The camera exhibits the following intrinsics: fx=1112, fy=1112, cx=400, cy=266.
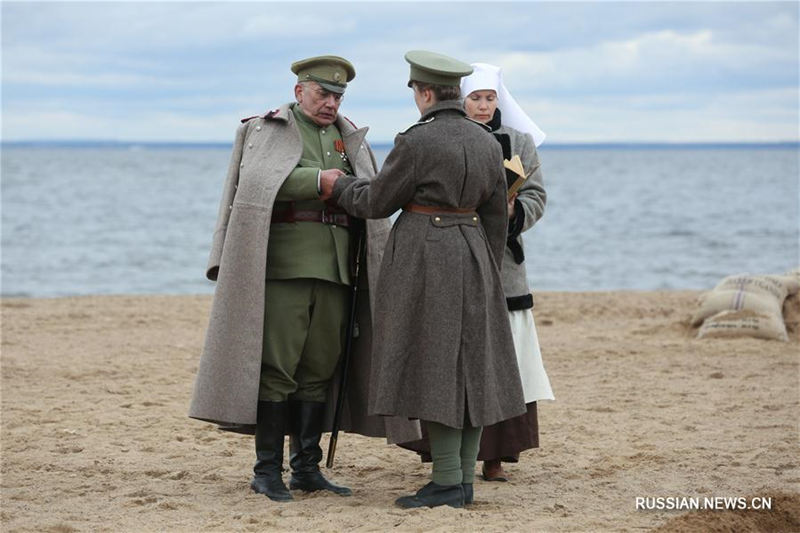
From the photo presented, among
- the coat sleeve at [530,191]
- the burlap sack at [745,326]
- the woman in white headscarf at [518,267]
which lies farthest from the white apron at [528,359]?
the burlap sack at [745,326]

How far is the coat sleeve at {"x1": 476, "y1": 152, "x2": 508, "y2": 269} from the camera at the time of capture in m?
5.07

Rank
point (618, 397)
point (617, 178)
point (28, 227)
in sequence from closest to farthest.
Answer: point (618, 397) < point (28, 227) < point (617, 178)

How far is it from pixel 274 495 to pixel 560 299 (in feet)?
29.9

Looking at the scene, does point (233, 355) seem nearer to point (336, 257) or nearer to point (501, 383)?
point (336, 257)

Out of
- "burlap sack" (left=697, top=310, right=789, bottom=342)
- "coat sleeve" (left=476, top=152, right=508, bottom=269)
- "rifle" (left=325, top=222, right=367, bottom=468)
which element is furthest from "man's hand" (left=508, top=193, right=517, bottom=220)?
"burlap sack" (left=697, top=310, right=789, bottom=342)

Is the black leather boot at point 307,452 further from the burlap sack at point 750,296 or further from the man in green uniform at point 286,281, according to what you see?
the burlap sack at point 750,296

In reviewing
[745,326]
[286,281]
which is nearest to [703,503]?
[286,281]

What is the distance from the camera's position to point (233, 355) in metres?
5.23

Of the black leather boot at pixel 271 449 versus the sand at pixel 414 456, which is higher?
the black leather boot at pixel 271 449

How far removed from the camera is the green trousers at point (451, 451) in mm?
5051

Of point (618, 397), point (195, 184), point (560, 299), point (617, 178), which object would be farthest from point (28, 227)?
Answer: point (617, 178)

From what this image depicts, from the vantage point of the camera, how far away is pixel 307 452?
559 cm

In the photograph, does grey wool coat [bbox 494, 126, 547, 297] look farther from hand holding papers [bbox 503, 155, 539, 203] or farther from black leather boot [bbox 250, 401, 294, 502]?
black leather boot [bbox 250, 401, 294, 502]

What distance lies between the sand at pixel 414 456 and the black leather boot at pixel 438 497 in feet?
0.36
